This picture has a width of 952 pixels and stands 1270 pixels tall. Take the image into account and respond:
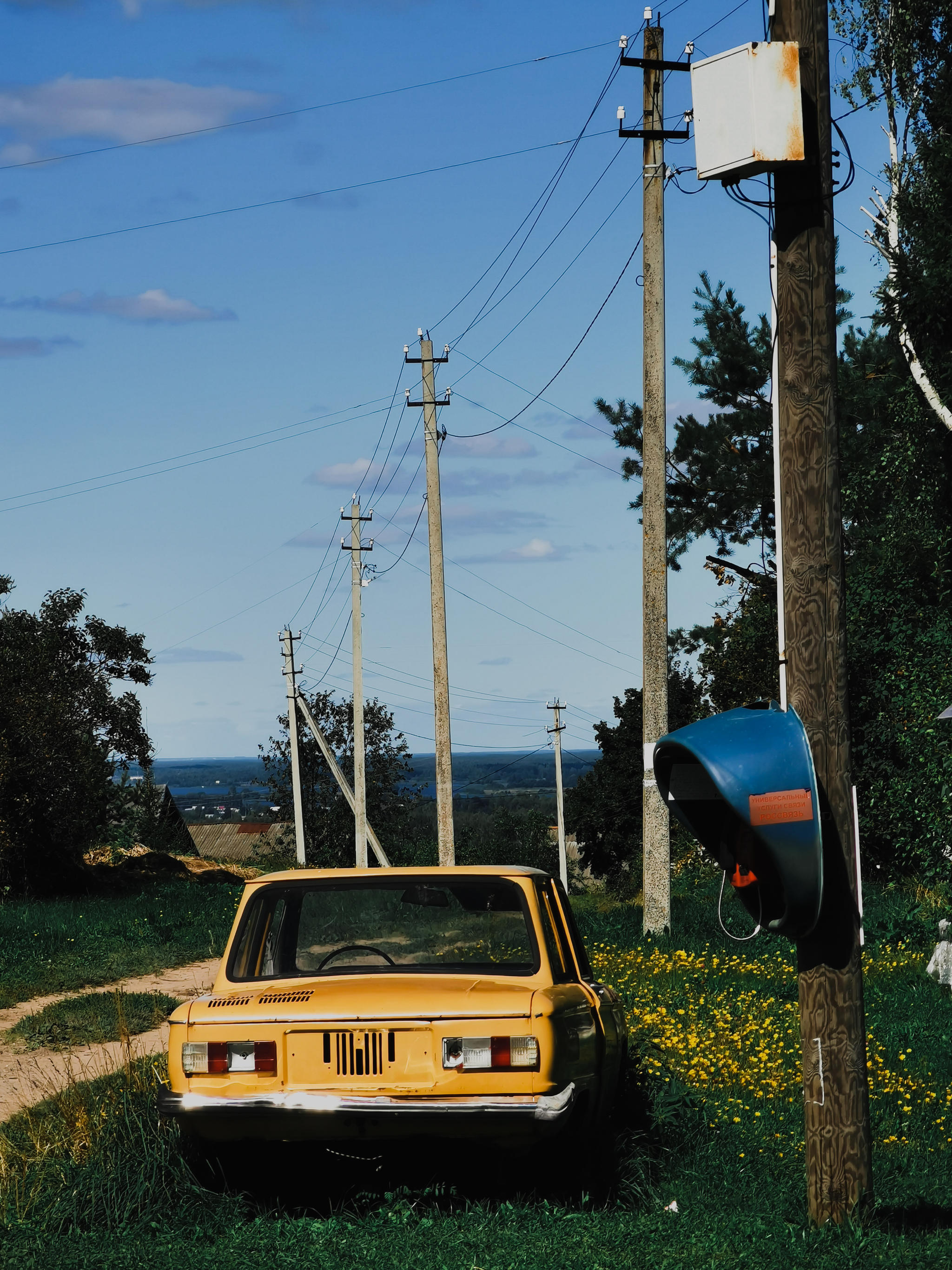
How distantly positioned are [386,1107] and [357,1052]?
0.85ft

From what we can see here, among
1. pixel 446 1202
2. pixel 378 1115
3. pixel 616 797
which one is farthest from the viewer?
pixel 616 797

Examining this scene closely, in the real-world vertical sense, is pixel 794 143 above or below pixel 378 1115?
above

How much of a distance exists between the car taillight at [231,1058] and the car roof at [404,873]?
967 mm

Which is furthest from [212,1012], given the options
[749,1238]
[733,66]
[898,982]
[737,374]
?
[737,374]

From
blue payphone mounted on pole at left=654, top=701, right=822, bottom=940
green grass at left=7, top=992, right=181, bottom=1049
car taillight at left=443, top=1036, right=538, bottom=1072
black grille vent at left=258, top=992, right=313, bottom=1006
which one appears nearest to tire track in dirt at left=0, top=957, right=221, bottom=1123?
green grass at left=7, top=992, right=181, bottom=1049

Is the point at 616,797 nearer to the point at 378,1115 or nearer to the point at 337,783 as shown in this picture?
the point at 337,783

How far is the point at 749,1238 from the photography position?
19.1 feet

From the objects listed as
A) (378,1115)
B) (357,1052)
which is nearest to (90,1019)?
(357,1052)

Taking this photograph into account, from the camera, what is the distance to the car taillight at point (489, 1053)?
598 centimetres

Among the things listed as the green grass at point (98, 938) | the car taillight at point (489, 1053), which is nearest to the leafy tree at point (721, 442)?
the green grass at point (98, 938)

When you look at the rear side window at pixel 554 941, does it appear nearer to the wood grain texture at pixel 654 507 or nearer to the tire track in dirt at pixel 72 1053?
the tire track in dirt at pixel 72 1053

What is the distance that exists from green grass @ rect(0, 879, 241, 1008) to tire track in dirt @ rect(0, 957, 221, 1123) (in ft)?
0.86

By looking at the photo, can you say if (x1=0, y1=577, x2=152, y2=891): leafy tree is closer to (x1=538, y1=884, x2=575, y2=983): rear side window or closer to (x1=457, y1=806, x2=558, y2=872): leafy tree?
(x1=538, y1=884, x2=575, y2=983): rear side window

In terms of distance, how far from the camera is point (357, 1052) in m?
6.03
